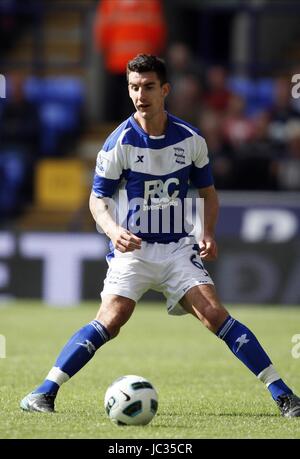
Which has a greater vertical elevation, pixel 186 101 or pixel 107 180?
pixel 107 180

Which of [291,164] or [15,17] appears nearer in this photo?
[291,164]

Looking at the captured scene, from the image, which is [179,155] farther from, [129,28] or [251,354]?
[129,28]

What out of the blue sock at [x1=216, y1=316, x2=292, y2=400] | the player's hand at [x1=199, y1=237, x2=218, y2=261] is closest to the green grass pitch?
the blue sock at [x1=216, y1=316, x2=292, y2=400]

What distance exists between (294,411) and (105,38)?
9574 millimetres

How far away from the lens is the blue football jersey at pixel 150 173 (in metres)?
6.99

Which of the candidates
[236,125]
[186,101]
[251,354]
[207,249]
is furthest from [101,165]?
[236,125]

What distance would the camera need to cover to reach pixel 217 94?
1642 centimetres

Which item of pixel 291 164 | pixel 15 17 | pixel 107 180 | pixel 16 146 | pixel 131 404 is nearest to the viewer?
pixel 131 404

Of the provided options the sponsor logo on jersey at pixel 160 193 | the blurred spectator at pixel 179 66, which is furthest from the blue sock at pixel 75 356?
the blurred spectator at pixel 179 66

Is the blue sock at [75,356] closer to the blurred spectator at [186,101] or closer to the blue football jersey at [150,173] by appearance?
the blue football jersey at [150,173]

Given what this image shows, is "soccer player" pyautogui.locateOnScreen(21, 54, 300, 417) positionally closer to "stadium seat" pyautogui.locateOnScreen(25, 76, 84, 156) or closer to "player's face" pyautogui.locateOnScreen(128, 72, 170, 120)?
"player's face" pyautogui.locateOnScreen(128, 72, 170, 120)

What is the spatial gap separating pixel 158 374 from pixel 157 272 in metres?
2.04

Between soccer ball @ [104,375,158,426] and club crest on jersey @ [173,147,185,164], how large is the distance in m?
1.45

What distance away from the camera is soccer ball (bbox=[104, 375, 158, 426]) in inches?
249
